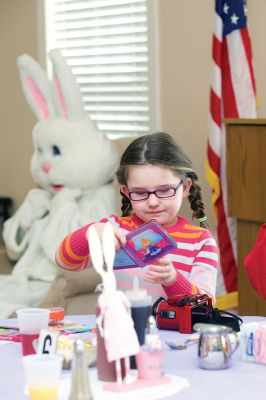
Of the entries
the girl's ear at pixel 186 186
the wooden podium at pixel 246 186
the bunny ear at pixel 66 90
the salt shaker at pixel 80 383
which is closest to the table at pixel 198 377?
the salt shaker at pixel 80 383

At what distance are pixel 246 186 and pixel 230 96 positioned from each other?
1.69 ft

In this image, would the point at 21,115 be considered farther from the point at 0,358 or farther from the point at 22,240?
the point at 0,358

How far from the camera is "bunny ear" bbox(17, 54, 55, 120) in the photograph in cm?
415

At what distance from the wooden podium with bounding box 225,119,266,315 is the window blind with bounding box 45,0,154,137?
3.41 feet

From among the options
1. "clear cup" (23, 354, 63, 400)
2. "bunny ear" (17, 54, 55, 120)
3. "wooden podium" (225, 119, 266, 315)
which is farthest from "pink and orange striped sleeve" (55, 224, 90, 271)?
"bunny ear" (17, 54, 55, 120)

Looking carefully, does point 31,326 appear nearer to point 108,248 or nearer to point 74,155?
point 108,248

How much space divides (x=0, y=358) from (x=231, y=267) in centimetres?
218

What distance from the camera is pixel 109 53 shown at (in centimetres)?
481

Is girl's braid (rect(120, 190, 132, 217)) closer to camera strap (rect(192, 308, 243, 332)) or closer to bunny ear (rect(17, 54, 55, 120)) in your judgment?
camera strap (rect(192, 308, 243, 332))

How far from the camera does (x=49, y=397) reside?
1.41 metres

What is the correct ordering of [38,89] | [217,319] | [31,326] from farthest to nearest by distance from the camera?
[38,89]
[217,319]
[31,326]

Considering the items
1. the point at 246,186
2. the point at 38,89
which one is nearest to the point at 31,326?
the point at 246,186

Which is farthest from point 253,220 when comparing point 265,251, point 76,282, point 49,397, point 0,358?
point 49,397

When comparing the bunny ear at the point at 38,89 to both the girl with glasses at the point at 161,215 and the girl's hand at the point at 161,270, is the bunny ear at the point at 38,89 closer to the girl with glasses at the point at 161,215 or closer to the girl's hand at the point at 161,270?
the girl with glasses at the point at 161,215
